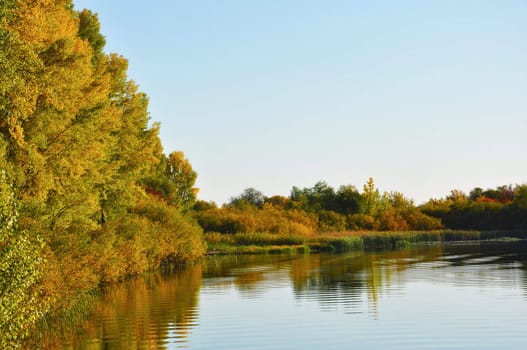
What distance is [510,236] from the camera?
98.4 m

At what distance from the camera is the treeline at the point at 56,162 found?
612 inches

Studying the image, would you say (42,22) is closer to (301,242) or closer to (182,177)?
(182,177)

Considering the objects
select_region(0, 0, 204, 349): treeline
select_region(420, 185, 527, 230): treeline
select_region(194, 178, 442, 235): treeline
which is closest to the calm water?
select_region(0, 0, 204, 349): treeline

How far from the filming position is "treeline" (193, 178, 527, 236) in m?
84.0

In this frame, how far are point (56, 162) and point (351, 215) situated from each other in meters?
79.5

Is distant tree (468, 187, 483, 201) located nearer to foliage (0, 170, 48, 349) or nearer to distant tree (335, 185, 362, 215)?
distant tree (335, 185, 362, 215)

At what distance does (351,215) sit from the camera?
335 ft

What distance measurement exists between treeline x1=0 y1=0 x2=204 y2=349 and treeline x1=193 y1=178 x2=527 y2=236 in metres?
42.1

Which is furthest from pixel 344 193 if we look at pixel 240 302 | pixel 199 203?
pixel 240 302

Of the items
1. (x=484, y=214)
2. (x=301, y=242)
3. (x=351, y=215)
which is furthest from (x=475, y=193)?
(x=301, y=242)

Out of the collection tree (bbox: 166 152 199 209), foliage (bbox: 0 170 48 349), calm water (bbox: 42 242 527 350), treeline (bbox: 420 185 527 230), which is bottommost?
calm water (bbox: 42 242 527 350)

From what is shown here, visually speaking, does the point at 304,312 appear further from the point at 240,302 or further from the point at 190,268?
the point at 190,268

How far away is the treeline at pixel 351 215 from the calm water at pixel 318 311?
123 ft

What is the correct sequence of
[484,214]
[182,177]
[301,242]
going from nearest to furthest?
[182,177] < [301,242] < [484,214]
